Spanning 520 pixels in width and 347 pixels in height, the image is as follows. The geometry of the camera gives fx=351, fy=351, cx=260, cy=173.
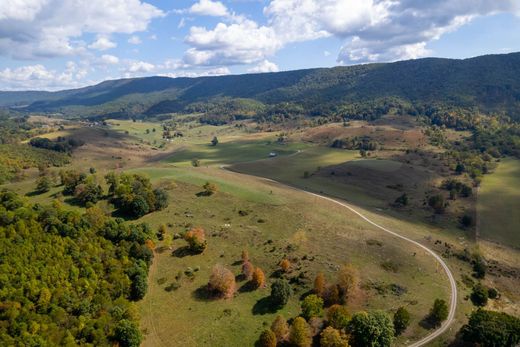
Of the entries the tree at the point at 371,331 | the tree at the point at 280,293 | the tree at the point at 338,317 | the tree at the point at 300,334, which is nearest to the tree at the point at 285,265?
the tree at the point at 280,293

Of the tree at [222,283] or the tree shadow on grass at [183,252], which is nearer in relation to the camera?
the tree at [222,283]

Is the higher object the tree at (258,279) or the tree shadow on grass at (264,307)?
the tree at (258,279)

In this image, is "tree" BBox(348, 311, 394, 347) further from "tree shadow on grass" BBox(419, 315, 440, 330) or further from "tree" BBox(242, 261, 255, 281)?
"tree" BBox(242, 261, 255, 281)

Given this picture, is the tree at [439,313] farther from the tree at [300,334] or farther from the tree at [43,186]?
the tree at [43,186]

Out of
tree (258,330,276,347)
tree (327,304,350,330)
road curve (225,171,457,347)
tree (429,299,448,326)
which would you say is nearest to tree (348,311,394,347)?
tree (327,304,350,330)

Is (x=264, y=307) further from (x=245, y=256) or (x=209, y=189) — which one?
(x=209, y=189)

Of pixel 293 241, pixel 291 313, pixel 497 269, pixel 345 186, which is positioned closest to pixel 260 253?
Result: pixel 293 241

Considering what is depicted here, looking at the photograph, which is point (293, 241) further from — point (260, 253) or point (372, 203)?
point (372, 203)
